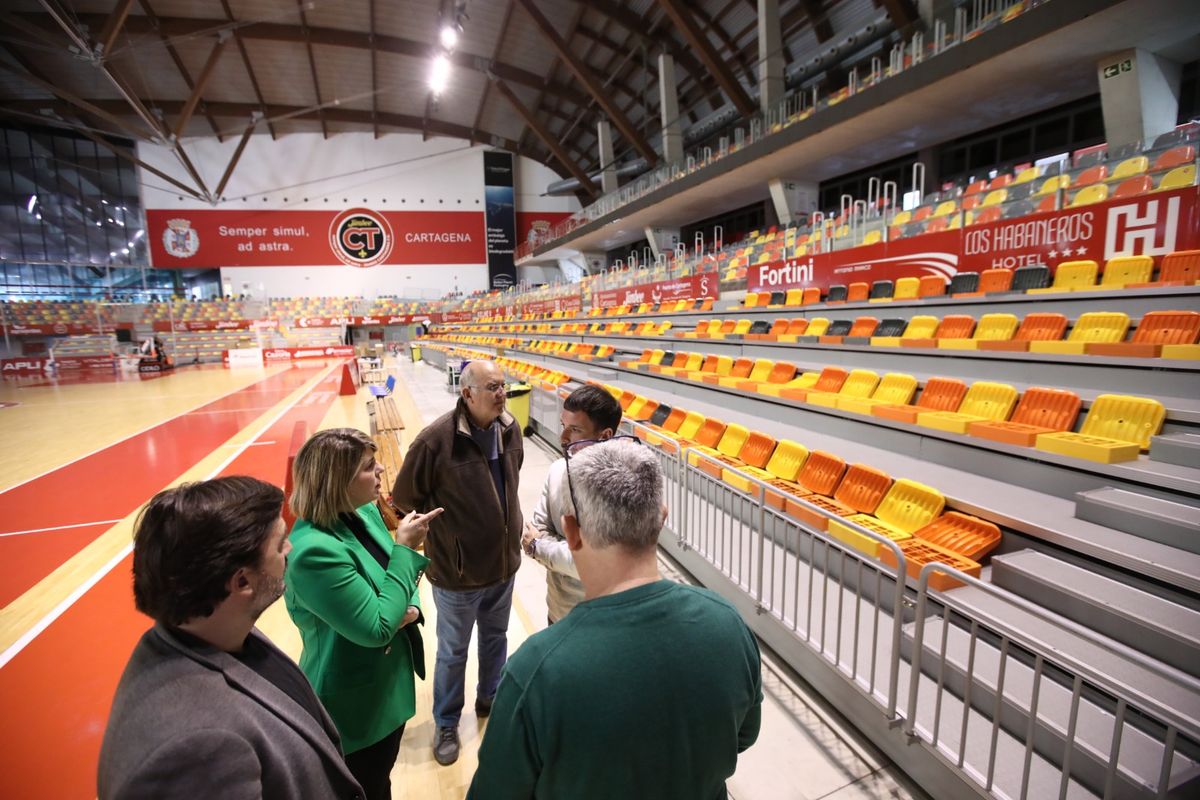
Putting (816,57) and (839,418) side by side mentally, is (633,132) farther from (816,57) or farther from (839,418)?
(839,418)

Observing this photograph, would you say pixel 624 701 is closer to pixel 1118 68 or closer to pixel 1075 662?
pixel 1075 662

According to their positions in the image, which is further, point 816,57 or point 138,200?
point 138,200

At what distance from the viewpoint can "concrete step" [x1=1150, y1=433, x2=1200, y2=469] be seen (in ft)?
8.96

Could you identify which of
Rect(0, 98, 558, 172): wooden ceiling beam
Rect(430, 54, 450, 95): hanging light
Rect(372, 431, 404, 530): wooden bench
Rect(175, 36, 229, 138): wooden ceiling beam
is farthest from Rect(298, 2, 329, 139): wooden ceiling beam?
Rect(372, 431, 404, 530): wooden bench

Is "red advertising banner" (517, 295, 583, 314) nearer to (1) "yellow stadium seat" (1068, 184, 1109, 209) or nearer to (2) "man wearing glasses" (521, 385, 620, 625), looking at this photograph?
(1) "yellow stadium seat" (1068, 184, 1109, 209)

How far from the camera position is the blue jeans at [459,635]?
232 centimetres

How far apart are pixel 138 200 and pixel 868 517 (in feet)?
125

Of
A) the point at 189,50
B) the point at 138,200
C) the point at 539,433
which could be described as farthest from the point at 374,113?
the point at 539,433

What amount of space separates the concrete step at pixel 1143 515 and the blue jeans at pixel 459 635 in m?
2.99

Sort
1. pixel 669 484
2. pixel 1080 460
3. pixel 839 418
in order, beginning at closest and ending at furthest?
pixel 1080 460
pixel 669 484
pixel 839 418

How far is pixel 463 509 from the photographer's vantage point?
7.33 ft

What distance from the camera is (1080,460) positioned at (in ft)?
9.57

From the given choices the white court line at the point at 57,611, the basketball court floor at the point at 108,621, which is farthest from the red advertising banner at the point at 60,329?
the white court line at the point at 57,611

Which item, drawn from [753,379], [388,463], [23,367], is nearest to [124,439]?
[388,463]
